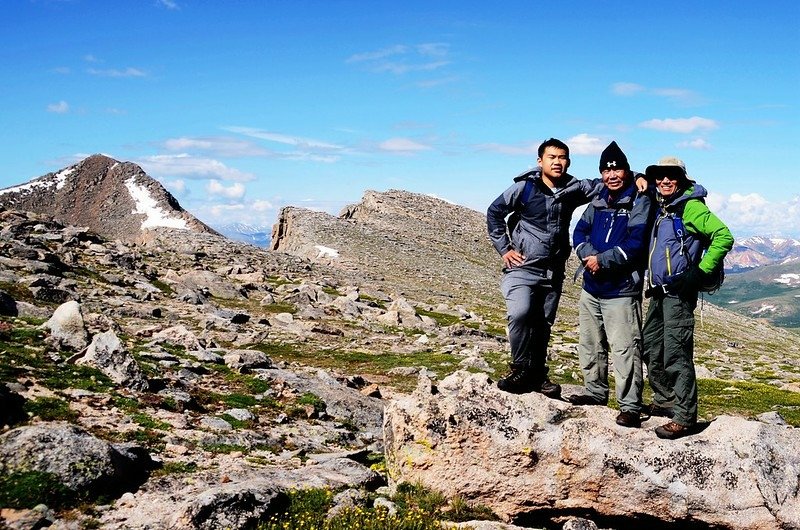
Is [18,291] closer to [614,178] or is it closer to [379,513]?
[379,513]

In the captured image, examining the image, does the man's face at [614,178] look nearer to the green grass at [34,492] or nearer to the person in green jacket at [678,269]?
the person in green jacket at [678,269]

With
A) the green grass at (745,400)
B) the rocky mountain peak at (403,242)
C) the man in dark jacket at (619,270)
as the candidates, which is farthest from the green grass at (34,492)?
the rocky mountain peak at (403,242)

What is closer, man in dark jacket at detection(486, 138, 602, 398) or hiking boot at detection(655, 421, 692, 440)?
hiking boot at detection(655, 421, 692, 440)

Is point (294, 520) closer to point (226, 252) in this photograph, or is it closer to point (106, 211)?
point (226, 252)

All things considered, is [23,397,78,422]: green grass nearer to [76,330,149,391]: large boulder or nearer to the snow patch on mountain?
[76,330,149,391]: large boulder

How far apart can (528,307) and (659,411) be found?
139 inches

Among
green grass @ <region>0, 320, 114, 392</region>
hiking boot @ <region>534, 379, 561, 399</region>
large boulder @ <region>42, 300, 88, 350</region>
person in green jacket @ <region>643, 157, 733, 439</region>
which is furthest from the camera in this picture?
large boulder @ <region>42, 300, 88, 350</region>

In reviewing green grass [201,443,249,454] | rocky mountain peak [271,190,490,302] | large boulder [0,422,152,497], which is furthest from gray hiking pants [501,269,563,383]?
rocky mountain peak [271,190,490,302]

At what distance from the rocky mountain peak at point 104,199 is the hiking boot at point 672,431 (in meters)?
122

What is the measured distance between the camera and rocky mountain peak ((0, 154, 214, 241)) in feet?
427

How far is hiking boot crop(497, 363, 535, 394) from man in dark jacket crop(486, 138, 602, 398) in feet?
0.96

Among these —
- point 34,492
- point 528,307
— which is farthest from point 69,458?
point 528,307

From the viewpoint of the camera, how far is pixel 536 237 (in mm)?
11234

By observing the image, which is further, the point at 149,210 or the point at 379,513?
the point at 149,210
